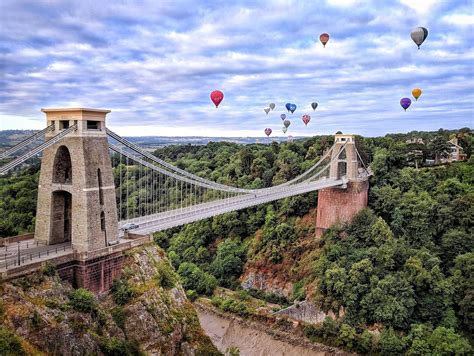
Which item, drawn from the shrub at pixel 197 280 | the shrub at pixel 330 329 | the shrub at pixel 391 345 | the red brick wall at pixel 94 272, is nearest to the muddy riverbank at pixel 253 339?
the shrub at pixel 330 329

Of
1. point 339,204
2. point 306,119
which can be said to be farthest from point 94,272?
point 306,119

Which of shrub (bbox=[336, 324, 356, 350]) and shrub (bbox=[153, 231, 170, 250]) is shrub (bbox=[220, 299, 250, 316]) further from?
shrub (bbox=[153, 231, 170, 250])

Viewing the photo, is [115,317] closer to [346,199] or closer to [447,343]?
[447,343]

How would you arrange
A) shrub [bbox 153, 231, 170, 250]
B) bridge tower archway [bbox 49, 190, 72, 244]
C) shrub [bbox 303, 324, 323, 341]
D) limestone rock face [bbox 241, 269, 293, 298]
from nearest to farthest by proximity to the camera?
bridge tower archway [bbox 49, 190, 72, 244], shrub [bbox 303, 324, 323, 341], limestone rock face [bbox 241, 269, 293, 298], shrub [bbox 153, 231, 170, 250]

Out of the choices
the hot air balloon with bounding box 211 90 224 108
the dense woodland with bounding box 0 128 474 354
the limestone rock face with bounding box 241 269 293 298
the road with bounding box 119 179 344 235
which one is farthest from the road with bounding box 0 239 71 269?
the limestone rock face with bounding box 241 269 293 298

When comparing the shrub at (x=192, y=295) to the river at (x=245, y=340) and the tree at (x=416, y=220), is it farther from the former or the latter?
the tree at (x=416, y=220)
